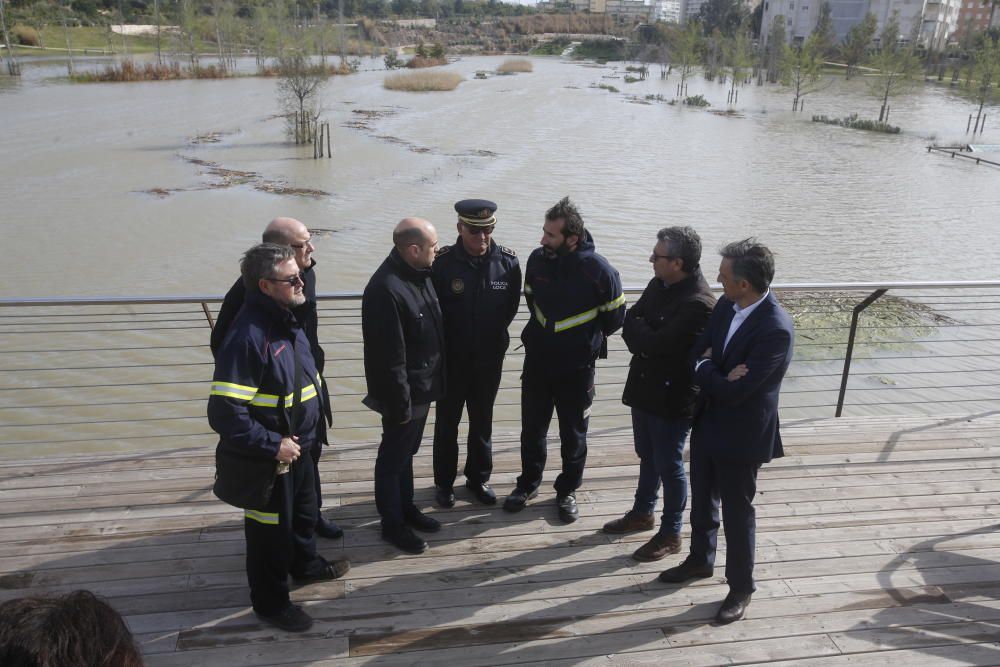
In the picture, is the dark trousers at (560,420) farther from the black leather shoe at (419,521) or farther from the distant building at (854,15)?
the distant building at (854,15)

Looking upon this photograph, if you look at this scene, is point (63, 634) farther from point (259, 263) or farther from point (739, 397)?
point (739, 397)

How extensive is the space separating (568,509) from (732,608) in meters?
0.88

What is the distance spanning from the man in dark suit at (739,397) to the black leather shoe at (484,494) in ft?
3.38

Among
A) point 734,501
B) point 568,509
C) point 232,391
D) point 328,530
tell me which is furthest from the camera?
point 568,509

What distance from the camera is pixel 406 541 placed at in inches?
125

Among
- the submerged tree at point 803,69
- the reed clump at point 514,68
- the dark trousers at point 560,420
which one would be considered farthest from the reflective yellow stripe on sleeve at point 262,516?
the reed clump at point 514,68

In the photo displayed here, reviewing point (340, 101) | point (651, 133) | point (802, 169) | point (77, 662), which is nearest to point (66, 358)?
point (77, 662)

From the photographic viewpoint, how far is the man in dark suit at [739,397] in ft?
8.36

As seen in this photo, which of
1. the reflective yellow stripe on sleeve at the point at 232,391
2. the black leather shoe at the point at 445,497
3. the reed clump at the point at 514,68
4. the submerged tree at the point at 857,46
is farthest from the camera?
the submerged tree at the point at 857,46

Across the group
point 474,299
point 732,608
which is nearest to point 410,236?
point 474,299

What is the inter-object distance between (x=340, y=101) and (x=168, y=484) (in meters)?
36.2

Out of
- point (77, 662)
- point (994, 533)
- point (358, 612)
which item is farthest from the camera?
point (994, 533)

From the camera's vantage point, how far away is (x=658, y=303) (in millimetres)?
3055

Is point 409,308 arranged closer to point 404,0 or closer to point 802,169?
point 802,169
